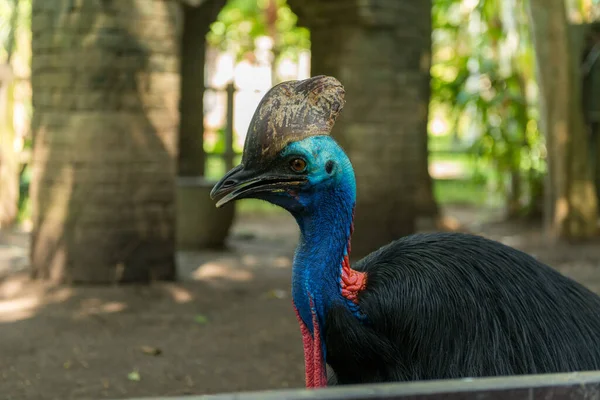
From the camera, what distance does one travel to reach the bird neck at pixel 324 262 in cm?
269

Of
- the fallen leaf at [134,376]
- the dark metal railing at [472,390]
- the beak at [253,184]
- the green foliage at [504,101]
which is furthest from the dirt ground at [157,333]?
the dark metal railing at [472,390]

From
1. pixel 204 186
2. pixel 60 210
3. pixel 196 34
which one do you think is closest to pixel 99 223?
pixel 60 210

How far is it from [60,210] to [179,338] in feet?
6.05

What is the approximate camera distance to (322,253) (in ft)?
8.88

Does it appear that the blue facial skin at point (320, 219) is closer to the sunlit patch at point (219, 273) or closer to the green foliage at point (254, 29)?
the sunlit patch at point (219, 273)

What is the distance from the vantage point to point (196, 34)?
36.2ft

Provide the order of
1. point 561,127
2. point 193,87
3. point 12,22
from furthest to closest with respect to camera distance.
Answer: point 193,87, point 12,22, point 561,127

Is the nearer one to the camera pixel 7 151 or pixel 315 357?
pixel 315 357

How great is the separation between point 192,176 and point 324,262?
869 centimetres

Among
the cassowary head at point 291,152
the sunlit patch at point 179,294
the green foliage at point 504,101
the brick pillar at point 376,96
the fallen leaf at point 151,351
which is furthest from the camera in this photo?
the green foliage at point 504,101

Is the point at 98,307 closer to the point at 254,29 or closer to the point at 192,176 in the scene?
the point at 192,176

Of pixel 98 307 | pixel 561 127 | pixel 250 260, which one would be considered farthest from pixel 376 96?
pixel 98 307

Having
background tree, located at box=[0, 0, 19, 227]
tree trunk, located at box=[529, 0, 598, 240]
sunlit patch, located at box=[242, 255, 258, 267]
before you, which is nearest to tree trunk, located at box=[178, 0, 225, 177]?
background tree, located at box=[0, 0, 19, 227]

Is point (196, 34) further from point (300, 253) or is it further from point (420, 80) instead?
point (300, 253)
